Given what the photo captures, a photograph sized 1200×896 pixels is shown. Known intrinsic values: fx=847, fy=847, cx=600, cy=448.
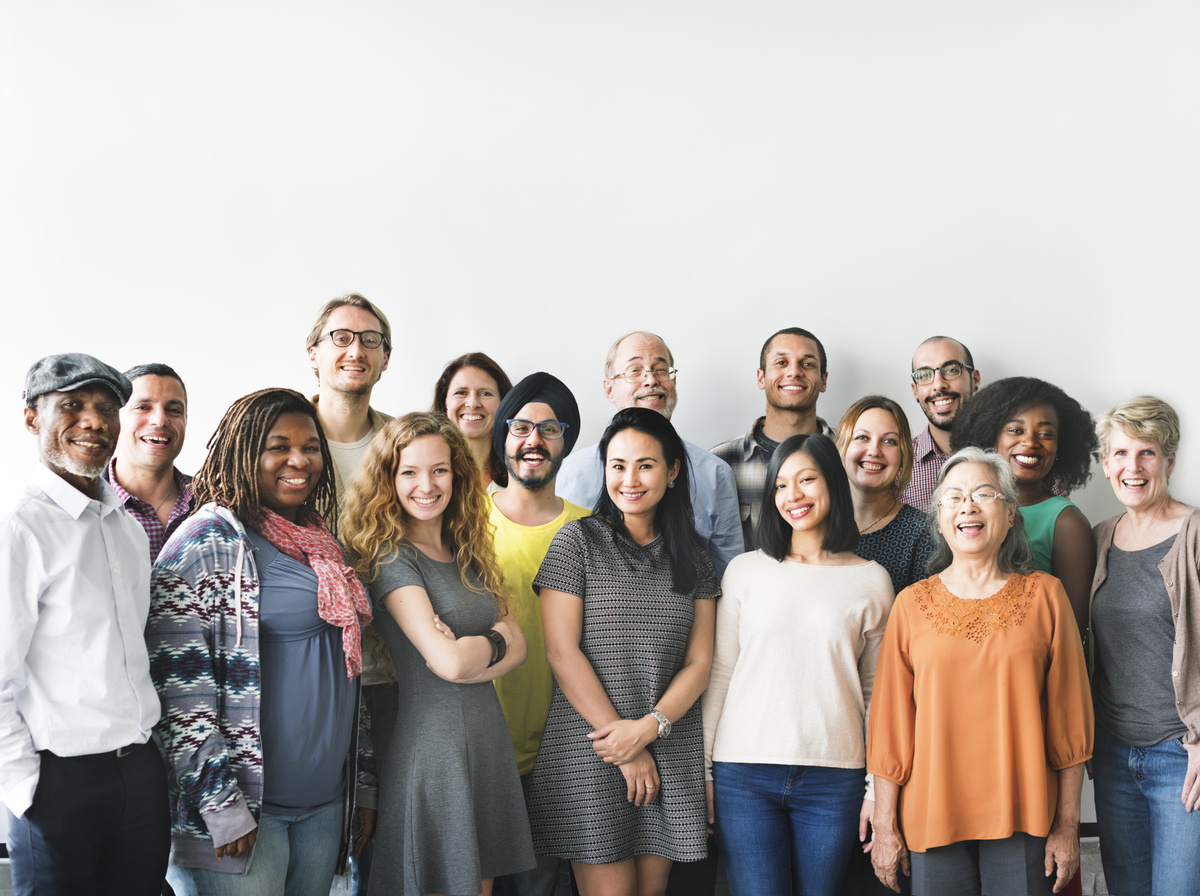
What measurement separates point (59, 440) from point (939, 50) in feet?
13.7

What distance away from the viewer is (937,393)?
3738mm

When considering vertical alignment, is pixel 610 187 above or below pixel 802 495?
above

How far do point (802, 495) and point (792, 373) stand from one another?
3.85ft

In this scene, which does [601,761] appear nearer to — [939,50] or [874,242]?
[874,242]

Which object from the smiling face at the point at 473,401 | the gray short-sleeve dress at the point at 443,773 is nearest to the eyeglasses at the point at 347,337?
the smiling face at the point at 473,401

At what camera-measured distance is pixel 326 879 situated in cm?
215

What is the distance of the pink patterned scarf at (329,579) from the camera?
207cm

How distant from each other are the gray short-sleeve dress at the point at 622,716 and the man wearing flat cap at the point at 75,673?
1.02 m

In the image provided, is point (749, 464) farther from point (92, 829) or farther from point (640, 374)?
point (92, 829)

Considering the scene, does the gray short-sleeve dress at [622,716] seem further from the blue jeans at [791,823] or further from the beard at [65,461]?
the beard at [65,461]

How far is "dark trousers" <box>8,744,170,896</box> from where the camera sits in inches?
69.9

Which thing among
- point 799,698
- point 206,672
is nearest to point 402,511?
point 206,672

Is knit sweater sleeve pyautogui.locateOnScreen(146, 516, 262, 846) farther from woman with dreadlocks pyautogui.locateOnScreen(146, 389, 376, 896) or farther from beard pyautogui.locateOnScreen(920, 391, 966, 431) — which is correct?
beard pyautogui.locateOnScreen(920, 391, 966, 431)

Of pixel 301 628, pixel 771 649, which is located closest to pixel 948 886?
pixel 771 649
